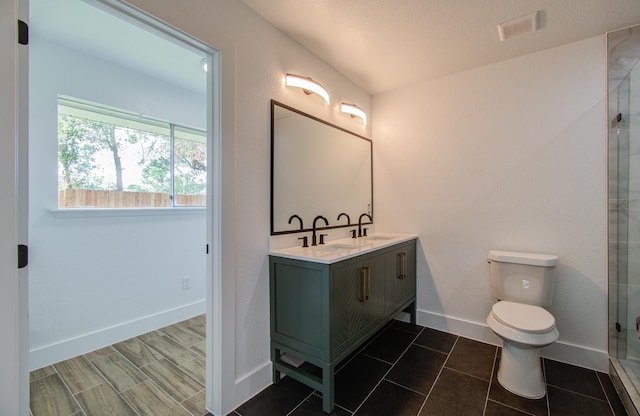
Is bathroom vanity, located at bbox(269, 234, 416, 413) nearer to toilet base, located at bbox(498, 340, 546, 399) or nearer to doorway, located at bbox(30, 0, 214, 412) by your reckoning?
doorway, located at bbox(30, 0, 214, 412)

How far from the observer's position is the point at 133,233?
2482mm

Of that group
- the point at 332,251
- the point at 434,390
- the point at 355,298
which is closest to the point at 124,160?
the point at 332,251

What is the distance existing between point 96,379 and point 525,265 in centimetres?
312

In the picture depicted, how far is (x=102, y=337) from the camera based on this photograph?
2.27 metres

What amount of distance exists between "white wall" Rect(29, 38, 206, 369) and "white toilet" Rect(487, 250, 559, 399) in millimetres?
2833

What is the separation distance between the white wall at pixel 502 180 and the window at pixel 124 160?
6.82 ft

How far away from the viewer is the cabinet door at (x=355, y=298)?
1639mm

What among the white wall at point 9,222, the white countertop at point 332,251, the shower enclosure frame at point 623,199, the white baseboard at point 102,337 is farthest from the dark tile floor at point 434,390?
the white baseboard at point 102,337

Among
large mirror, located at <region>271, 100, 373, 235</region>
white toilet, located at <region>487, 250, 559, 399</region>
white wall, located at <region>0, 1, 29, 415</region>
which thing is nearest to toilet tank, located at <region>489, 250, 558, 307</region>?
white toilet, located at <region>487, 250, 559, 399</region>

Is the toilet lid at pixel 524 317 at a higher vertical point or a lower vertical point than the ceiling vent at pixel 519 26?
lower

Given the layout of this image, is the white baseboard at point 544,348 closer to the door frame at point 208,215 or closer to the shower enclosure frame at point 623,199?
the shower enclosure frame at point 623,199

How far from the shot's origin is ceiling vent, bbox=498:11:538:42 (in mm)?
1767

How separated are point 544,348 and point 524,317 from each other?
697 millimetres

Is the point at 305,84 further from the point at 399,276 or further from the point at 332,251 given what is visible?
the point at 399,276
